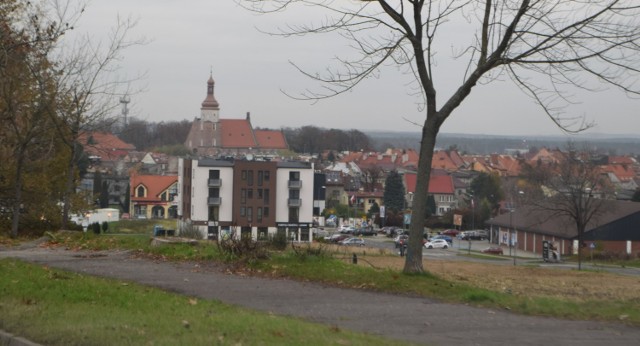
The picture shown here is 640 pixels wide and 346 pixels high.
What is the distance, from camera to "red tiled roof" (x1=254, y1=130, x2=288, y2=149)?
167 m

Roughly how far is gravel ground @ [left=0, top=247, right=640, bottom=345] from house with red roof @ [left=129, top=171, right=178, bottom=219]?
251ft

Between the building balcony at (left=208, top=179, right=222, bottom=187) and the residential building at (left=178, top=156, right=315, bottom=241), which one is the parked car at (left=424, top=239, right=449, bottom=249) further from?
the building balcony at (left=208, top=179, right=222, bottom=187)

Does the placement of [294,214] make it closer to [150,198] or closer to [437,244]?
[437,244]

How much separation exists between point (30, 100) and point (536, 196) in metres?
69.5

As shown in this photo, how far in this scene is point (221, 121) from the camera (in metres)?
162

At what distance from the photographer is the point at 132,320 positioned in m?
9.73

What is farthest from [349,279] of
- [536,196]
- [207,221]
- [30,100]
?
[536,196]

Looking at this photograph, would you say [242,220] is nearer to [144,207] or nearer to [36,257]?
[144,207]

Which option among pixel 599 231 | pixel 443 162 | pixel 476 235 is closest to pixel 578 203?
pixel 599 231

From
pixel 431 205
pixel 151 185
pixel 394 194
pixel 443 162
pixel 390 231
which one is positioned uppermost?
pixel 443 162

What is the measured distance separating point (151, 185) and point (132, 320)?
281ft

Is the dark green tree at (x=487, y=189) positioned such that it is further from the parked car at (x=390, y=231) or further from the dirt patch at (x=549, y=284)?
the dirt patch at (x=549, y=284)

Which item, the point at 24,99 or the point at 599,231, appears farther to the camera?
the point at 599,231

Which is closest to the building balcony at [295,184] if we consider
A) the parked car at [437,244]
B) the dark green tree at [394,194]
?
the parked car at [437,244]
